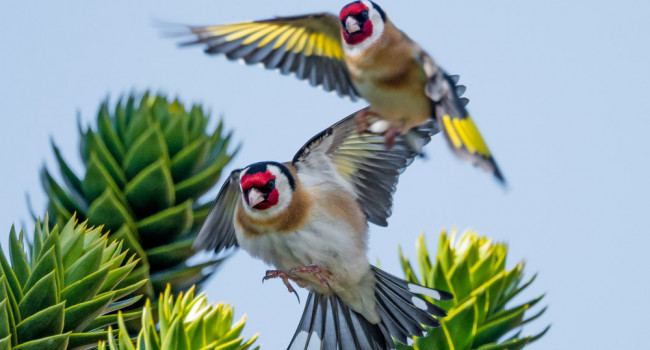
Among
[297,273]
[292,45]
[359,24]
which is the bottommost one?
[297,273]

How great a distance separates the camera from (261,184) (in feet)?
11.7

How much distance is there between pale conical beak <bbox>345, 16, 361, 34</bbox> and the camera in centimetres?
327

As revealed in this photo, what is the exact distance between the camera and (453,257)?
3.35 m

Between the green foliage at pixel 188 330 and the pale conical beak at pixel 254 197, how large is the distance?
35.9 inches

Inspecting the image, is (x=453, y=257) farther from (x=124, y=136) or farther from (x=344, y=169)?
(x=124, y=136)

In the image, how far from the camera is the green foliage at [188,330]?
242 cm

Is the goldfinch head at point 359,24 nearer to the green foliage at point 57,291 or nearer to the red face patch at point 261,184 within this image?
the red face patch at point 261,184

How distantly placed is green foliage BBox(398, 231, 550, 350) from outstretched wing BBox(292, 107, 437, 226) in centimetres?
63

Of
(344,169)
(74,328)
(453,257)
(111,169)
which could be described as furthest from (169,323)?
(344,169)

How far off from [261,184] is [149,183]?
523 mm

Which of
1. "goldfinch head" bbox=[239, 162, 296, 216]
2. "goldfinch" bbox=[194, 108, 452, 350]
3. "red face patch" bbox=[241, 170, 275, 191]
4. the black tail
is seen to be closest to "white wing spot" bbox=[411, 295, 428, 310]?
"goldfinch" bbox=[194, 108, 452, 350]

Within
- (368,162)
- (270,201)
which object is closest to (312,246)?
(270,201)

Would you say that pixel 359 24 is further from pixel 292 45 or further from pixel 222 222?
pixel 222 222

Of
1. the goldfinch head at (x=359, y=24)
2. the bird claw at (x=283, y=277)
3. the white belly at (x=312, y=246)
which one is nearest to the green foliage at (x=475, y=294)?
the white belly at (x=312, y=246)
